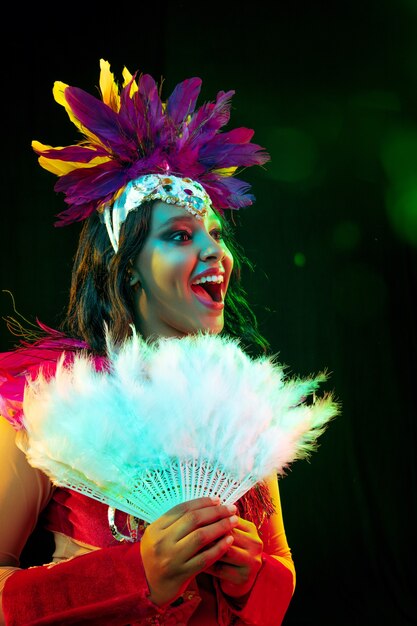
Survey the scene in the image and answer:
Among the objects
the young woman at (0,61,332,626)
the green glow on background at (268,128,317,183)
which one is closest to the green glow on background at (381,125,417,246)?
the green glow on background at (268,128,317,183)

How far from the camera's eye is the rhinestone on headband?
1.46 m

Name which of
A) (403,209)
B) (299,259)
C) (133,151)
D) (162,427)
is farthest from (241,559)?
(403,209)

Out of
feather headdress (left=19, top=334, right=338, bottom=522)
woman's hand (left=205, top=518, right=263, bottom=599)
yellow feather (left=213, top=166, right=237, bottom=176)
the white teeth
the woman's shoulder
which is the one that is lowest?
woman's hand (left=205, top=518, right=263, bottom=599)

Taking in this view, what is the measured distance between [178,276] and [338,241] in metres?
1.90

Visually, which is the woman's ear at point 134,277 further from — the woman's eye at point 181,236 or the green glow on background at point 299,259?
the green glow on background at point 299,259

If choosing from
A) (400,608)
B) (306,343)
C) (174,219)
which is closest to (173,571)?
(174,219)

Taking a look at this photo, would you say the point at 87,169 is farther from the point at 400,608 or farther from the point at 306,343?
the point at 400,608

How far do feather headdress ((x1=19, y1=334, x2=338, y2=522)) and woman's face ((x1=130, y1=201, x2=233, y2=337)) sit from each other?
0.29 meters

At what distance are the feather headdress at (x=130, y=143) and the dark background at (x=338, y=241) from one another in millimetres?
1416

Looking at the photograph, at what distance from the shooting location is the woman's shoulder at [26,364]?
1.20 meters

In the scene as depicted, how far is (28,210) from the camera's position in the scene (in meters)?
2.62

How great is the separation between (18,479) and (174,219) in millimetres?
585

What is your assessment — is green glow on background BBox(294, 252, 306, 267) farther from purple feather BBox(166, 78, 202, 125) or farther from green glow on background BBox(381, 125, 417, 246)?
purple feather BBox(166, 78, 202, 125)

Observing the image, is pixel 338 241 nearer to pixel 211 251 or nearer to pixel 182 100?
pixel 182 100
